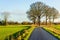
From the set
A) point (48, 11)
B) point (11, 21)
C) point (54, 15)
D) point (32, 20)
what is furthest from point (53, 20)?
point (11, 21)

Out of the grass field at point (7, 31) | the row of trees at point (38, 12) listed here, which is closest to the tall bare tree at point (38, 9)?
A: the row of trees at point (38, 12)

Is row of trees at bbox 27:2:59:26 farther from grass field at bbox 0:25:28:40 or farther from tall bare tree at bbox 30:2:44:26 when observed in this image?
grass field at bbox 0:25:28:40

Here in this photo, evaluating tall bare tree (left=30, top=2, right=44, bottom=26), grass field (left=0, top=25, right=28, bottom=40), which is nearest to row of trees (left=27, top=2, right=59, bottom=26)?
tall bare tree (left=30, top=2, right=44, bottom=26)

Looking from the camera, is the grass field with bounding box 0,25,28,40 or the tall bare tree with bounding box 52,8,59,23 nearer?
the grass field with bounding box 0,25,28,40

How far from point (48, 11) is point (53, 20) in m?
13.4

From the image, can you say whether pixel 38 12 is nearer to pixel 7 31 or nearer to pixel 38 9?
pixel 38 9

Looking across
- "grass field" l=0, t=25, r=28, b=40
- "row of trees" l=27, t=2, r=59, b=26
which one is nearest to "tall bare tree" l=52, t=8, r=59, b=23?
"row of trees" l=27, t=2, r=59, b=26

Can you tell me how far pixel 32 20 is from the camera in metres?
81.3

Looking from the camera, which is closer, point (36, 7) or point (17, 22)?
point (36, 7)

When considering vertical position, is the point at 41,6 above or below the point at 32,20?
above

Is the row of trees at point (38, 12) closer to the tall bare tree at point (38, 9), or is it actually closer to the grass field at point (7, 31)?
the tall bare tree at point (38, 9)

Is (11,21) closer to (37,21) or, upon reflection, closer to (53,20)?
(37,21)

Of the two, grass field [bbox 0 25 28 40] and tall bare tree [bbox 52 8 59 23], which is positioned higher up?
tall bare tree [bbox 52 8 59 23]

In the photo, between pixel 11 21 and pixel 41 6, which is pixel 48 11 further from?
pixel 11 21
